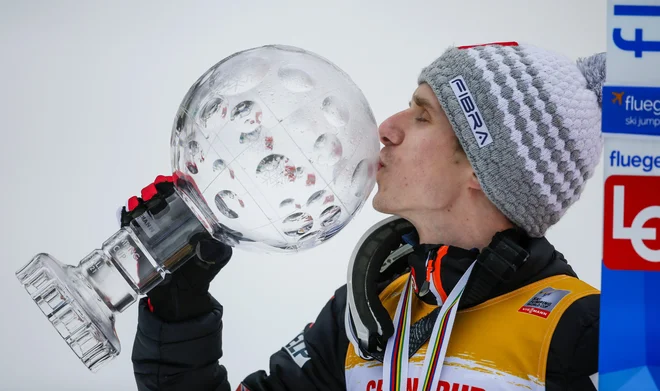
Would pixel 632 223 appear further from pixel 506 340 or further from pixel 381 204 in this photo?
pixel 381 204

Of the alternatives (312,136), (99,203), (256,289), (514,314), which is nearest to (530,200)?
(514,314)

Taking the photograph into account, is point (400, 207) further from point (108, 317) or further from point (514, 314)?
point (108, 317)

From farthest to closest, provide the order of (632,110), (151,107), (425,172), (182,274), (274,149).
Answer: (151,107) → (182,274) → (425,172) → (274,149) → (632,110)

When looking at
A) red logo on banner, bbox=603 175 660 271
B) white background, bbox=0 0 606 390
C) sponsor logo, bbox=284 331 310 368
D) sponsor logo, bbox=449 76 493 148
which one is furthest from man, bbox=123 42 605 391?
white background, bbox=0 0 606 390

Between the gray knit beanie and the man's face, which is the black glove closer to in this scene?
the man's face

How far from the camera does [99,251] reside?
1.26 meters

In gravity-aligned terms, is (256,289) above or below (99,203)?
below

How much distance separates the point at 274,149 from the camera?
112 centimetres

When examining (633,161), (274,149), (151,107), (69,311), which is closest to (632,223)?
(633,161)

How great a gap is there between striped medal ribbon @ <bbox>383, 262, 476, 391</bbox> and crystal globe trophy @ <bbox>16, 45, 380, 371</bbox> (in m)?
0.19

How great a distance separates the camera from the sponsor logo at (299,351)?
1.46 meters

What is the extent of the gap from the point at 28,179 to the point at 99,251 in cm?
152

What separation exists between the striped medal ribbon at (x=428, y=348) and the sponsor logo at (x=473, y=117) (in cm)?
18

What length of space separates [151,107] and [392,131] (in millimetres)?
1604
